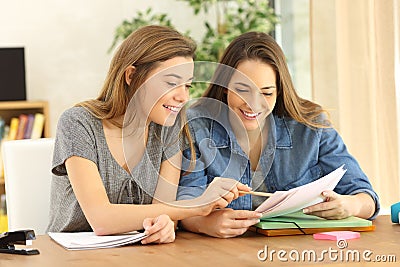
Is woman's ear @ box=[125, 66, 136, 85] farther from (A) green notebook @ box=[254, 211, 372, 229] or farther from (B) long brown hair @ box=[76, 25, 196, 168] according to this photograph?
(A) green notebook @ box=[254, 211, 372, 229]

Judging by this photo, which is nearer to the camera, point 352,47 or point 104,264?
point 104,264

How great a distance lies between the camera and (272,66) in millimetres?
1983

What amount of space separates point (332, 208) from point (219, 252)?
0.37 m

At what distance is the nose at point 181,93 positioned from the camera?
68.1 inches

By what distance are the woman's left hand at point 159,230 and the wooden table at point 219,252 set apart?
2cm

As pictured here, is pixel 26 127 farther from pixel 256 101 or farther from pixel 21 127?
pixel 256 101

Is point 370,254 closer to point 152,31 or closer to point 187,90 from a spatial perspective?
point 187,90

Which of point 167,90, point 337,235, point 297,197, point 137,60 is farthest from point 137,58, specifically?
point 337,235

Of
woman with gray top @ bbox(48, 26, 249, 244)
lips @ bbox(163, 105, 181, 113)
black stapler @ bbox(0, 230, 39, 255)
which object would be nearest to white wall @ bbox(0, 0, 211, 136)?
woman with gray top @ bbox(48, 26, 249, 244)

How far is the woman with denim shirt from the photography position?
1879 mm

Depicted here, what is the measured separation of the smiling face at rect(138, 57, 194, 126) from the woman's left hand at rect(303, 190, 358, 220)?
390 millimetres

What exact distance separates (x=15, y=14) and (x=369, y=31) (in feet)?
7.07

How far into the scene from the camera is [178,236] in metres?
1.78

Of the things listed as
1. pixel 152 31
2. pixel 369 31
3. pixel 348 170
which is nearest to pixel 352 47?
pixel 369 31
